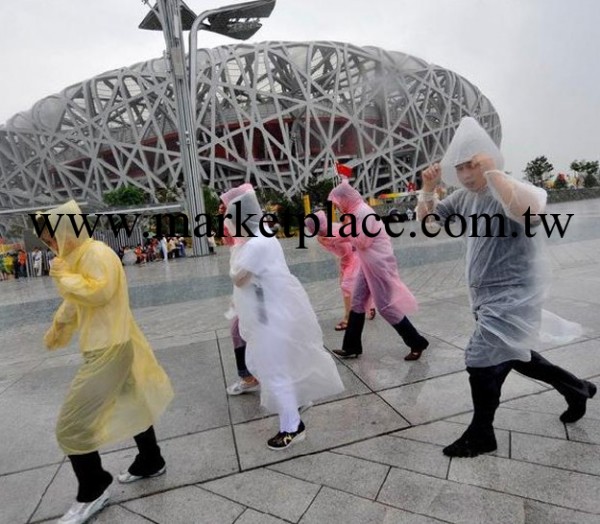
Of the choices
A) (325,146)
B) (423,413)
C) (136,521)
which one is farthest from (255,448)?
(325,146)

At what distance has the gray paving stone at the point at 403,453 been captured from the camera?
242 cm

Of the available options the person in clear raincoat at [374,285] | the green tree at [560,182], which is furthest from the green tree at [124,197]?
the green tree at [560,182]

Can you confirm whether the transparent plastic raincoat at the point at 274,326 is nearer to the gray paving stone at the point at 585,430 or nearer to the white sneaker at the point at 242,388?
the white sneaker at the point at 242,388

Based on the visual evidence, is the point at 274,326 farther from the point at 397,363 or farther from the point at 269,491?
the point at 397,363

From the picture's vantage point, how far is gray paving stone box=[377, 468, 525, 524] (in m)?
2.00

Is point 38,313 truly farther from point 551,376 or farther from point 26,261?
point 26,261

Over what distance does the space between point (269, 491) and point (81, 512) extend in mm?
900

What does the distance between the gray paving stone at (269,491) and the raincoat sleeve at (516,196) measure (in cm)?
167

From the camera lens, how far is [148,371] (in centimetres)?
254

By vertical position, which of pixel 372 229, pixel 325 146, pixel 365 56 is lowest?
pixel 372 229

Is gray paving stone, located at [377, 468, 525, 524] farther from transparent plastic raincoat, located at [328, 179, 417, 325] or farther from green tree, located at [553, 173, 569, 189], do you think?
green tree, located at [553, 173, 569, 189]

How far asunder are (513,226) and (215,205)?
30933mm

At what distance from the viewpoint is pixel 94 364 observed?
230 cm

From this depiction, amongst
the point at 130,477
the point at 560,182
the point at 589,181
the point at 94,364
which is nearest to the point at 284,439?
the point at 130,477
